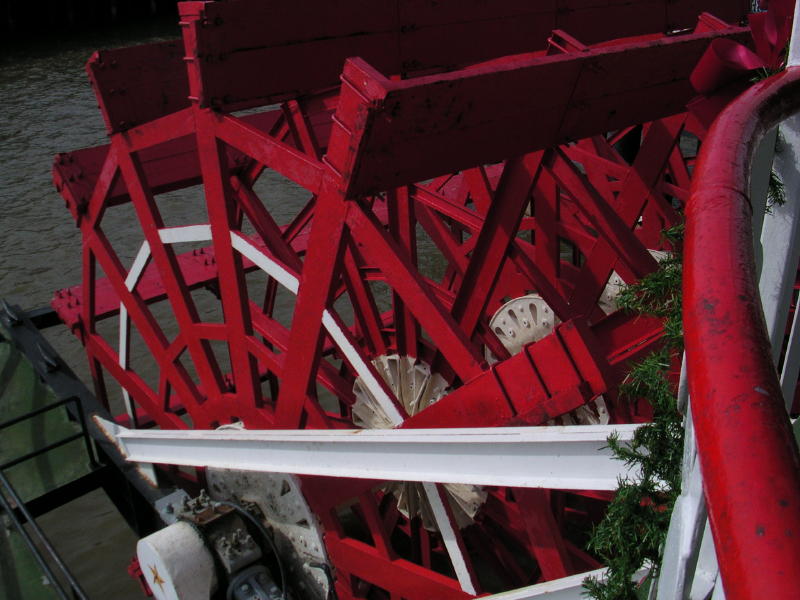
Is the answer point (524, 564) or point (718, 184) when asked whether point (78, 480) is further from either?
point (718, 184)

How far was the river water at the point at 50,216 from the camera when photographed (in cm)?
441

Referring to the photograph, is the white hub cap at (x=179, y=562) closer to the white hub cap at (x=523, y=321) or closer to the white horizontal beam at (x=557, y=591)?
the white horizontal beam at (x=557, y=591)

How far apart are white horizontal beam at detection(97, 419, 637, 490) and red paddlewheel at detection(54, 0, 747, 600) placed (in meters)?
0.28

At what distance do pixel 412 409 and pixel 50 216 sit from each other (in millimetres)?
5519

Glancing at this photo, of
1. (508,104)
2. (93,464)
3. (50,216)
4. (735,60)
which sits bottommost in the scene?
(93,464)

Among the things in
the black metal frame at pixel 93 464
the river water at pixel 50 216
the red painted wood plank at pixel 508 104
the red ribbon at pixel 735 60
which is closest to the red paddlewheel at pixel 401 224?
the red painted wood plank at pixel 508 104

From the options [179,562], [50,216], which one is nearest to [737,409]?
[179,562]

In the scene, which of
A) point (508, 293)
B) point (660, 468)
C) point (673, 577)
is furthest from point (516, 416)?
point (508, 293)

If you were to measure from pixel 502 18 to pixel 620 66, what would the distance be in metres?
1.15

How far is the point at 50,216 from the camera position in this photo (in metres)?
7.82

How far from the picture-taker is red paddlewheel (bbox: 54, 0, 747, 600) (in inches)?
92.0

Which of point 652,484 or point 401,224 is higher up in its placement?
point 401,224

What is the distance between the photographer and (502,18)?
141 inches

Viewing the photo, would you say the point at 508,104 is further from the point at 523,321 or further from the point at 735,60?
the point at 523,321
